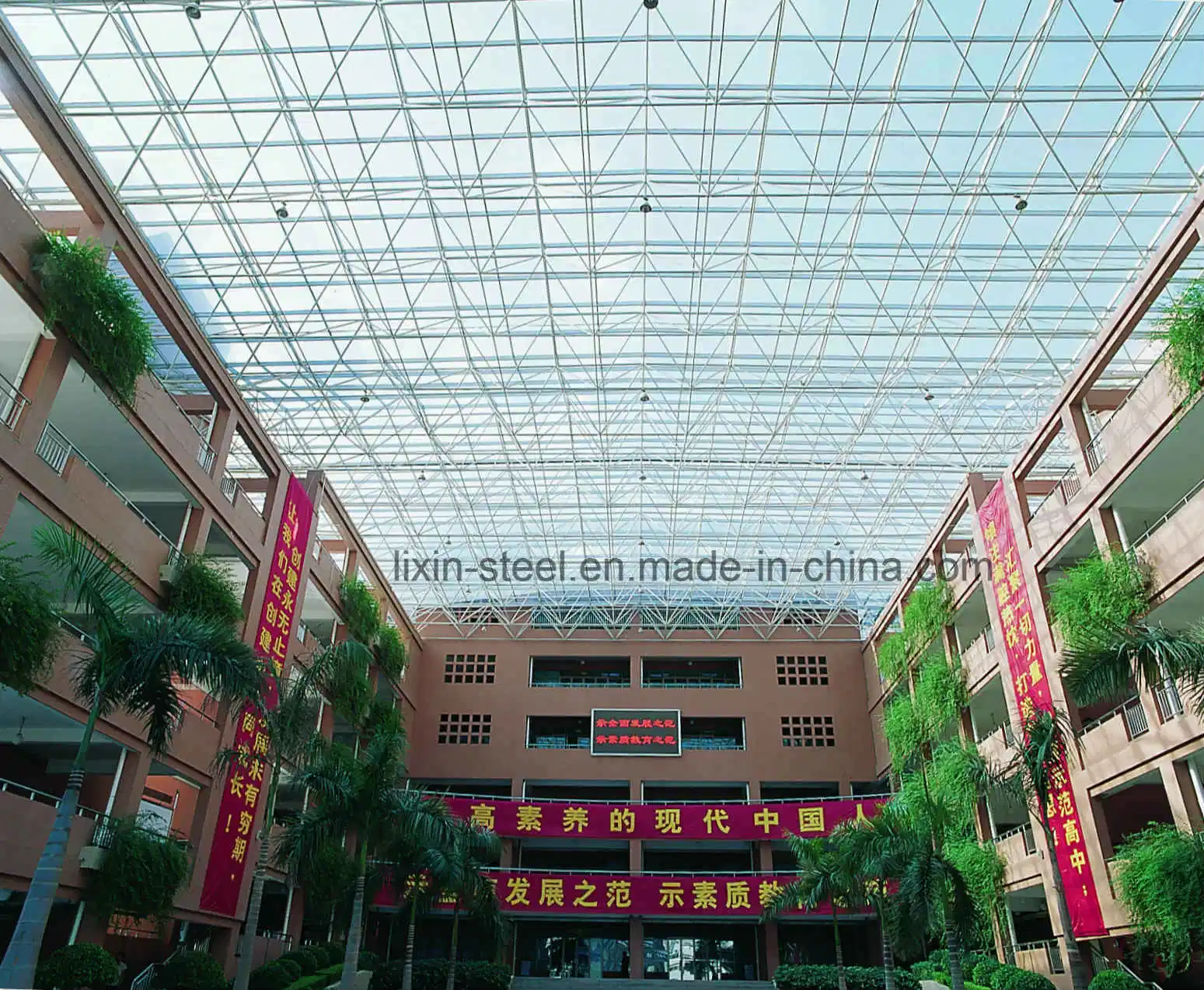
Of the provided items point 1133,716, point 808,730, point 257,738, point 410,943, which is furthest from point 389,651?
point 1133,716

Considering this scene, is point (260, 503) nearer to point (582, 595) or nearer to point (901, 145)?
point (582, 595)

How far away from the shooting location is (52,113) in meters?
16.5

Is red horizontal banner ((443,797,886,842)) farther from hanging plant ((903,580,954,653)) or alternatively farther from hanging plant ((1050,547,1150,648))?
hanging plant ((1050,547,1150,648))

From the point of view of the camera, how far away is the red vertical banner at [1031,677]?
21.7 meters

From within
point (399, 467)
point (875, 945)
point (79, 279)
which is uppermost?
point (399, 467)

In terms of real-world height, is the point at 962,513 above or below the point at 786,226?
below

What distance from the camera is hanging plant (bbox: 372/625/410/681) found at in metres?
34.6

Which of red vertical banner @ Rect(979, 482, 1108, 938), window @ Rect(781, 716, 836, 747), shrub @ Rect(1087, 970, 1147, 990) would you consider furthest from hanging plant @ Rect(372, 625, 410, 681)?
Result: shrub @ Rect(1087, 970, 1147, 990)

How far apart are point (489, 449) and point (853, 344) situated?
12782 millimetres

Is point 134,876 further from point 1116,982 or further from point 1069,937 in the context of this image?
point 1116,982

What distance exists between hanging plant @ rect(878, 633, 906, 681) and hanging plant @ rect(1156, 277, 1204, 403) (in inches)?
697

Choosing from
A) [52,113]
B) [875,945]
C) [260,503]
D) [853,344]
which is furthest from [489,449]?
[875,945]

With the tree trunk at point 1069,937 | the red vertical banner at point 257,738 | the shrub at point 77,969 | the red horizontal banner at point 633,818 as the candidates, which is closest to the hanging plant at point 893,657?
the red horizontal banner at point 633,818

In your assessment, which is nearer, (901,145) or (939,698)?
(901,145)
